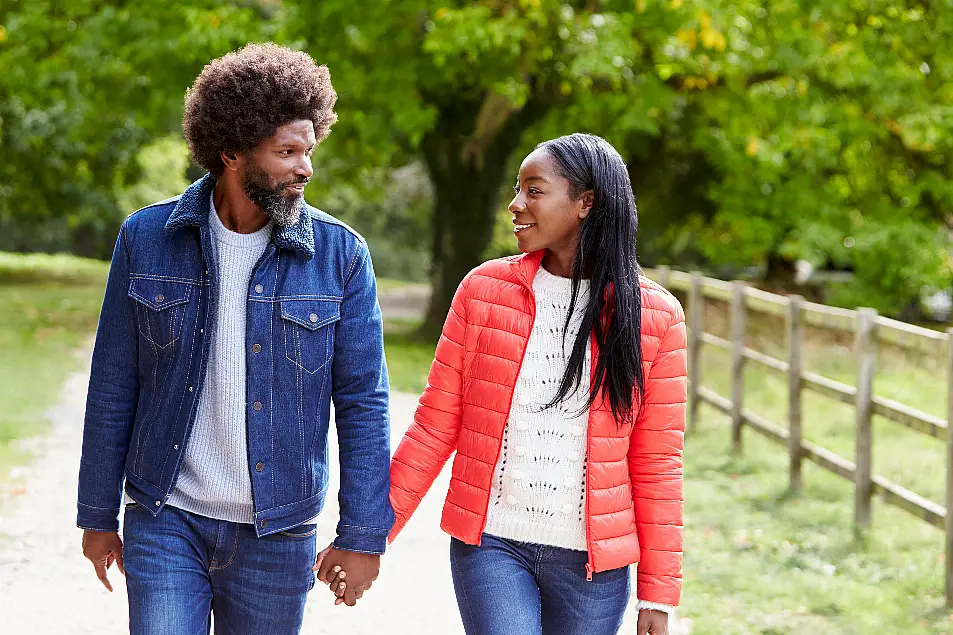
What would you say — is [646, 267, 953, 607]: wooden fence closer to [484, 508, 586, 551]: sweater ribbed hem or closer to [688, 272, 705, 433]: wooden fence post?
[688, 272, 705, 433]: wooden fence post

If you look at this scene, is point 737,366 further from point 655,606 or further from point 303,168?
point 303,168

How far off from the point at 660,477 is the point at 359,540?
2.42ft

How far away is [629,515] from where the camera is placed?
10.5ft

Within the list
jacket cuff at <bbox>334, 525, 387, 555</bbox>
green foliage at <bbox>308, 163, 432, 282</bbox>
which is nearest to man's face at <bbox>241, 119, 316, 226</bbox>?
jacket cuff at <bbox>334, 525, 387, 555</bbox>

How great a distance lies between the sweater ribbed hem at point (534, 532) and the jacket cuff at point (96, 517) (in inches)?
35.0

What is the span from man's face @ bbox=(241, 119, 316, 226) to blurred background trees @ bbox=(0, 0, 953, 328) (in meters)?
11.1

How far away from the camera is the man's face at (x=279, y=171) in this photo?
3.01 m

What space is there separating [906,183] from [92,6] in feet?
39.4

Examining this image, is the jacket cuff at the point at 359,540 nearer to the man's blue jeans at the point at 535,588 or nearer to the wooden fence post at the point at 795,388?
the man's blue jeans at the point at 535,588

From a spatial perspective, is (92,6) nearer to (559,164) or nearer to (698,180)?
(698,180)

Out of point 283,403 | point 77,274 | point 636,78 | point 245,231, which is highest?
point 636,78

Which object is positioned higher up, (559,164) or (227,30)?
(227,30)

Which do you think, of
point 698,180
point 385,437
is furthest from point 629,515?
point 698,180

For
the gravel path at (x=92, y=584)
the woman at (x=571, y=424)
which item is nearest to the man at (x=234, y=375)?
the woman at (x=571, y=424)
